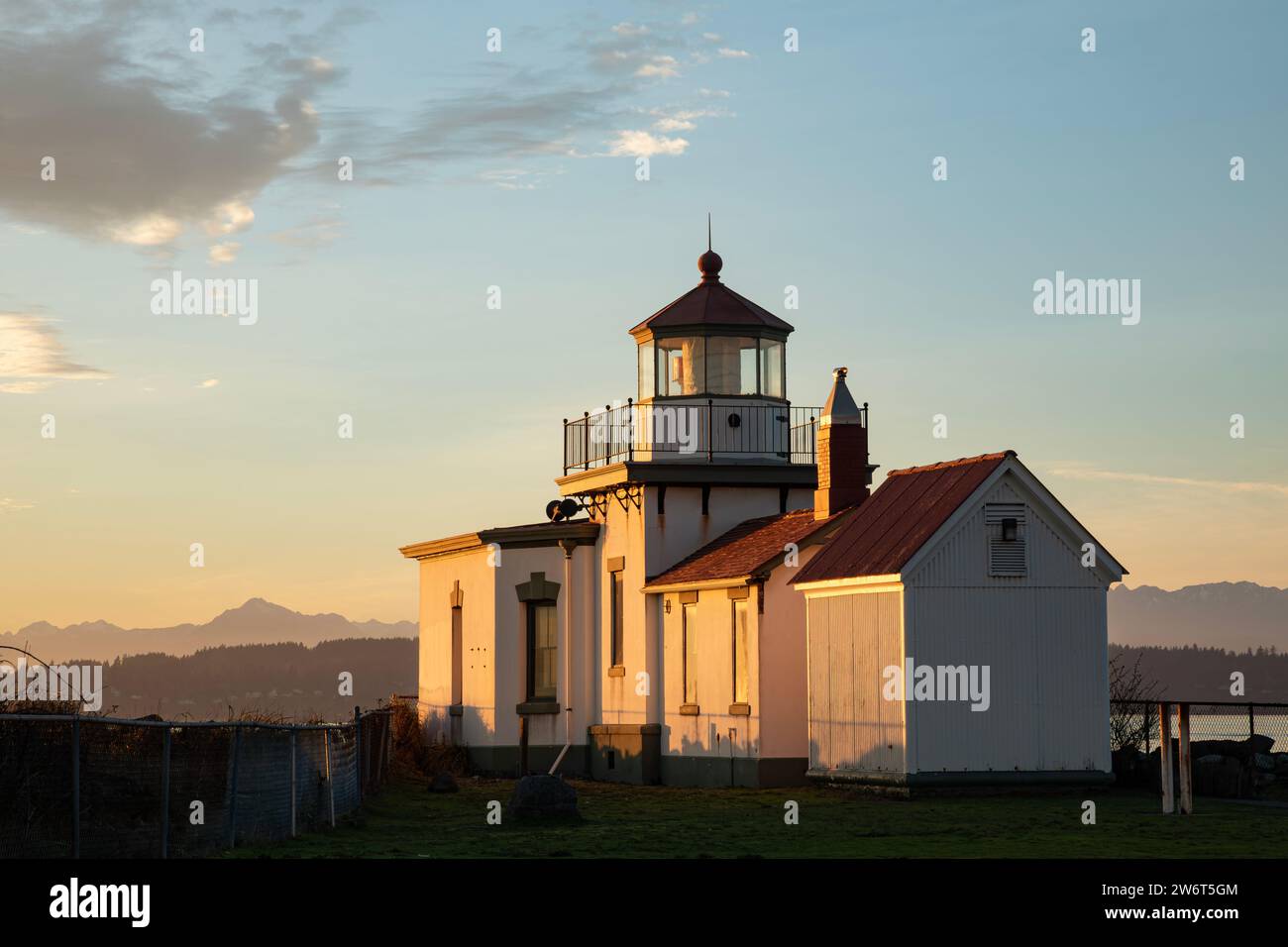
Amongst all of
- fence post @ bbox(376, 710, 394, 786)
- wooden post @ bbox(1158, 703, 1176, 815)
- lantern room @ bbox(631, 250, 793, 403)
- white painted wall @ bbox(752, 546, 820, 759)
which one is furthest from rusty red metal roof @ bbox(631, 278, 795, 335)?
wooden post @ bbox(1158, 703, 1176, 815)

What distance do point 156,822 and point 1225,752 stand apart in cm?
1843

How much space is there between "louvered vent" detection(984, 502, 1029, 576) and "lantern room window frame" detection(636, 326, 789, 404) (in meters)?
9.01

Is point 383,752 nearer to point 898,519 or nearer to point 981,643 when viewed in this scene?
point 898,519

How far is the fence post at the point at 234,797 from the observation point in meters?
18.6

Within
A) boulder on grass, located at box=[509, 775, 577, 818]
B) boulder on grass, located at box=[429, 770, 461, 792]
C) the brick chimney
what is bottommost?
boulder on grass, located at box=[429, 770, 461, 792]

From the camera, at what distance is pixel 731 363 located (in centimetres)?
3572

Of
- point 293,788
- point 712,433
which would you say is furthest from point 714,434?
point 293,788

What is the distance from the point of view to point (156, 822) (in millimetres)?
17484

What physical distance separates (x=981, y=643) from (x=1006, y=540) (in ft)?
5.39

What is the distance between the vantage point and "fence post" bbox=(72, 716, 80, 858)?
48.6ft

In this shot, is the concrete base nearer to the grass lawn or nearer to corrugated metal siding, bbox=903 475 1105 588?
the grass lawn

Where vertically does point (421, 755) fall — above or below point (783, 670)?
below
